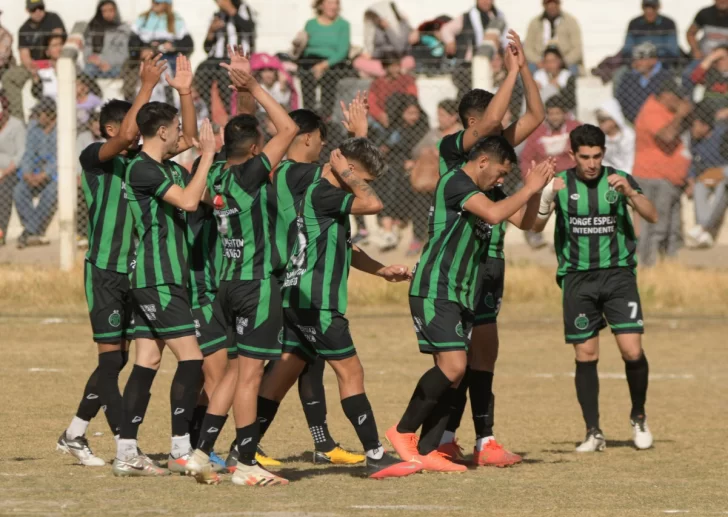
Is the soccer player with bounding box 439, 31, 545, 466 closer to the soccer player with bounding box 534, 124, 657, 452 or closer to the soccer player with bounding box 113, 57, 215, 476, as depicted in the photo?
the soccer player with bounding box 534, 124, 657, 452

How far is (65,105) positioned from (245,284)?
10654mm

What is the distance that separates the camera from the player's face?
33.7 feet

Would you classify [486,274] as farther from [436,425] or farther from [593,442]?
[593,442]

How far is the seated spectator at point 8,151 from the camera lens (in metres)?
18.9

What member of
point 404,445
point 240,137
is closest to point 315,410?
point 404,445

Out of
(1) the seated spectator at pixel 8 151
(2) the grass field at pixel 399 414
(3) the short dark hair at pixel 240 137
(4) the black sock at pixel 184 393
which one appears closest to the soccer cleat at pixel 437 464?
(2) the grass field at pixel 399 414

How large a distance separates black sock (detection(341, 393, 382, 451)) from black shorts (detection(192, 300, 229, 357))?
1.00m

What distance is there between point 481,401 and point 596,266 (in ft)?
4.97

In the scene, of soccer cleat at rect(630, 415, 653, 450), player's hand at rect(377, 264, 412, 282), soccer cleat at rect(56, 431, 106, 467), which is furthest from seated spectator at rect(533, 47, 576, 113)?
soccer cleat at rect(56, 431, 106, 467)

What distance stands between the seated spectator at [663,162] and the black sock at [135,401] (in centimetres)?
1083

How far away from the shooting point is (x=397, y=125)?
18609 millimetres

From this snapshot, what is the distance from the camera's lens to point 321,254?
27.9ft

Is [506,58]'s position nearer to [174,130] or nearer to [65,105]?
[174,130]

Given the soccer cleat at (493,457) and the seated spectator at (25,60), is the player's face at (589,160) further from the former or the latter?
the seated spectator at (25,60)
